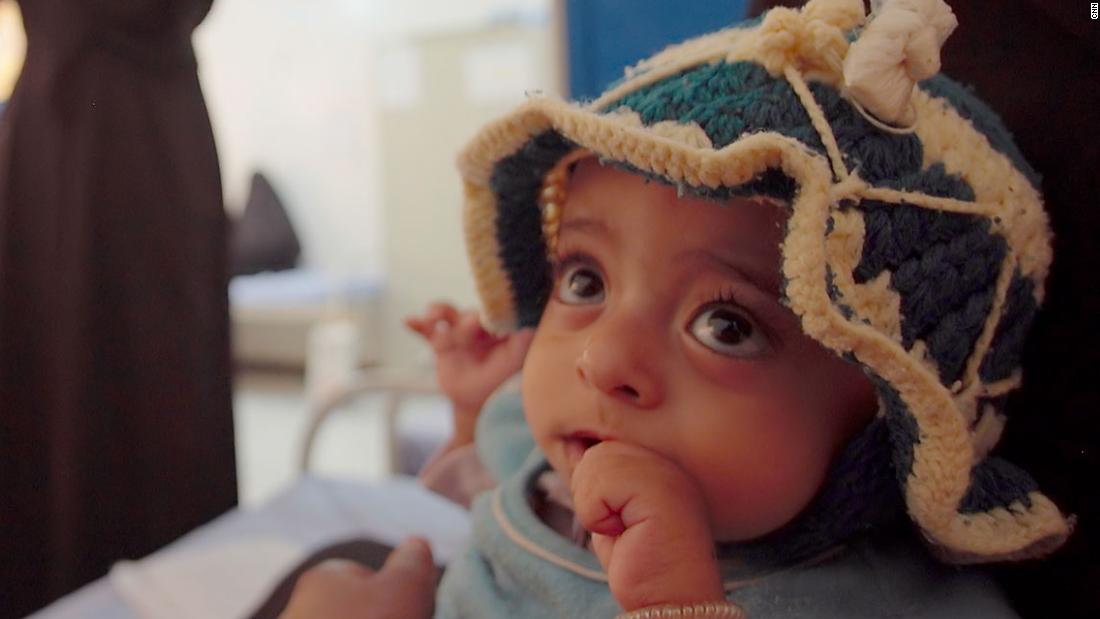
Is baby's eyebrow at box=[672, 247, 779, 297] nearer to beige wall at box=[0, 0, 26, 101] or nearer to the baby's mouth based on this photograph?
the baby's mouth

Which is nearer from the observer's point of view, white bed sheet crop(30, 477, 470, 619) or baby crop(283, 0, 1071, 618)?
baby crop(283, 0, 1071, 618)

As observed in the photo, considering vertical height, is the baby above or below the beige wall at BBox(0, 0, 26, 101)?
below

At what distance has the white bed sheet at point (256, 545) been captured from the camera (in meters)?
0.74

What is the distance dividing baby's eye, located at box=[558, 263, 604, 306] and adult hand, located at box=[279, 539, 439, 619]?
243 millimetres

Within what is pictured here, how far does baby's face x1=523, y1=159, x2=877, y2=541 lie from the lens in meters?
0.48

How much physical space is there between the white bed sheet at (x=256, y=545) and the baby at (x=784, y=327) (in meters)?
0.28

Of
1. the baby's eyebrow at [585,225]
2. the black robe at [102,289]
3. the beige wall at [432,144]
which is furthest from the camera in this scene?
the beige wall at [432,144]

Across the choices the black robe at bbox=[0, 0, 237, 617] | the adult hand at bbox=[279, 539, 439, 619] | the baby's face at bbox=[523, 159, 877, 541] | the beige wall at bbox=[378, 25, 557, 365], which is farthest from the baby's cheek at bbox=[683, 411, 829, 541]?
the beige wall at bbox=[378, 25, 557, 365]

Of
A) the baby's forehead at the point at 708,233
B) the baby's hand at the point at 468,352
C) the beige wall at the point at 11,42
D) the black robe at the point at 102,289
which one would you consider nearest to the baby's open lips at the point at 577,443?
the baby's forehead at the point at 708,233

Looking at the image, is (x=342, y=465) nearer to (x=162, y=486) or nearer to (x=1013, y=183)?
(x=162, y=486)

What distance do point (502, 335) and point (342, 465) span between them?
4.26ft

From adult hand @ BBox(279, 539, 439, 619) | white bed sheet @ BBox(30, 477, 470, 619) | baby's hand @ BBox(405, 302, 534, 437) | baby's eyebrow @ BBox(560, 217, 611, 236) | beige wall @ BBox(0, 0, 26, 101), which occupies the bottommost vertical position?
white bed sheet @ BBox(30, 477, 470, 619)

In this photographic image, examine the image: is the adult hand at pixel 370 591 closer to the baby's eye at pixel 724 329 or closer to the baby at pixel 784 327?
the baby at pixel 784 327

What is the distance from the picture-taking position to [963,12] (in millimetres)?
634
